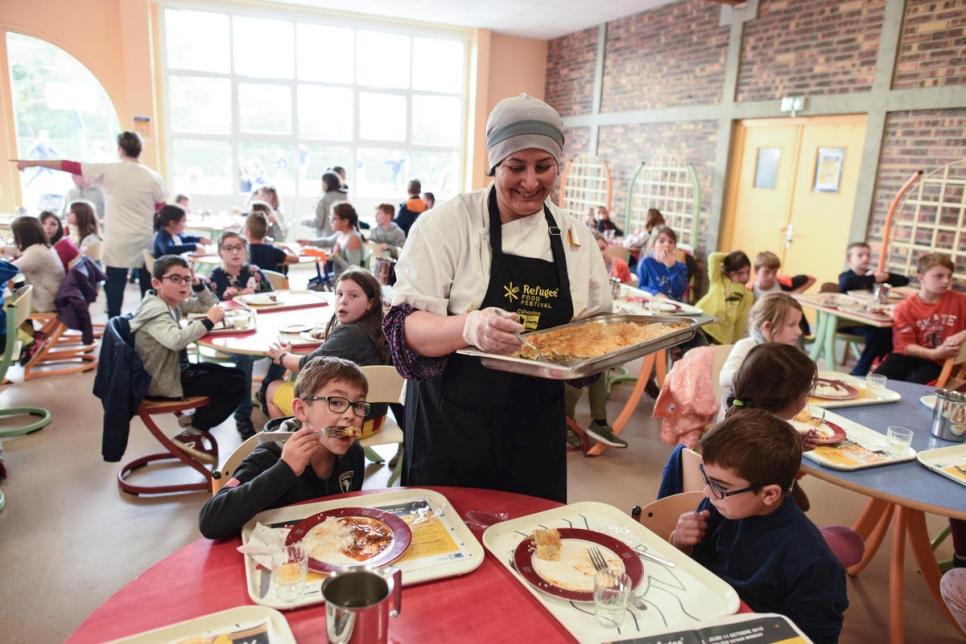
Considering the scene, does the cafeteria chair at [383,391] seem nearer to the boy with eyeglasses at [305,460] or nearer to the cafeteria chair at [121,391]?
the boy with eyeglasses at [305,460]

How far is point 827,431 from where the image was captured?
2.32 metres

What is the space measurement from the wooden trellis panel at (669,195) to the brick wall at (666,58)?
2.93 feet

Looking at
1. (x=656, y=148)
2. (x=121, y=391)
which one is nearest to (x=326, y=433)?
(x=121, y=391)

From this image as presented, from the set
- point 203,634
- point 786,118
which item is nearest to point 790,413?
point 203,634

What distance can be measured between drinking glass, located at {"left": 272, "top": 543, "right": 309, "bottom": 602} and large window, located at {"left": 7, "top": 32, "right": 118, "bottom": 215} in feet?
32.2

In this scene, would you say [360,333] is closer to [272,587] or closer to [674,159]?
[272,587]

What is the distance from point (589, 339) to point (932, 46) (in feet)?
20.4

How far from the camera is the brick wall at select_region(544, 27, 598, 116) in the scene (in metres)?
10.6

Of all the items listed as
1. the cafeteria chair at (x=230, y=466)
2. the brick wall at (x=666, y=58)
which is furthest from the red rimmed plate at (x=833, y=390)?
the brick wall at (x=666, y=58)

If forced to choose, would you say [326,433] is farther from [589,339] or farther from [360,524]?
[589,339]

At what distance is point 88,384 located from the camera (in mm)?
4957

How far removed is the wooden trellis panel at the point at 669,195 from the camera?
8.43 m

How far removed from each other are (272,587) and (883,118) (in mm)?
7141

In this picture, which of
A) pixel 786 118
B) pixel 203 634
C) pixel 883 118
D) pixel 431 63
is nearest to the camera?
pixel 203 634
